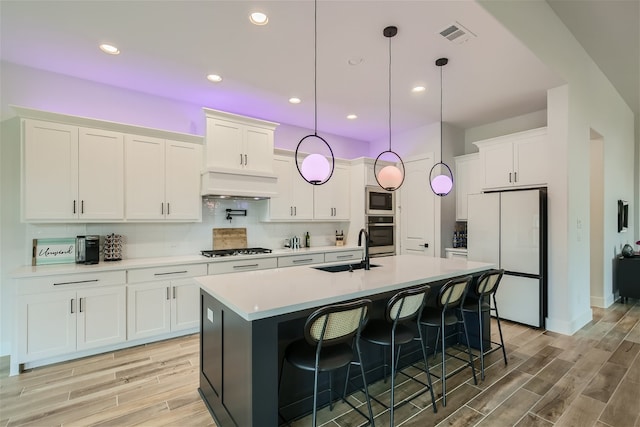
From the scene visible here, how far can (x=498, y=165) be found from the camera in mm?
4430

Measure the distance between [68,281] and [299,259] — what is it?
267 centimetres

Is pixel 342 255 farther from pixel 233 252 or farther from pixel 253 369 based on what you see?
pixel 253 369

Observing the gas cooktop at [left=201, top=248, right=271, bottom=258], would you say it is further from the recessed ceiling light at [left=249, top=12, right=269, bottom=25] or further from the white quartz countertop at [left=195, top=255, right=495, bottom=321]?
the recessed ceiling light at [left=249, top=12, right=269, bottom=25]

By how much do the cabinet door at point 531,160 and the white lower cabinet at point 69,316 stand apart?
5070 millimetres

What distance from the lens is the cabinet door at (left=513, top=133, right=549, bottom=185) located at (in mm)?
3941

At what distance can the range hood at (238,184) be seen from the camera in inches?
154

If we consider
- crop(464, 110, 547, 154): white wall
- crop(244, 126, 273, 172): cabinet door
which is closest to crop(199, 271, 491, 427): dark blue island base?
crop(244, 126, 273, 172): cabinet door

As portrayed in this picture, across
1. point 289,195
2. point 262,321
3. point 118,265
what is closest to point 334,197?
point 289,195

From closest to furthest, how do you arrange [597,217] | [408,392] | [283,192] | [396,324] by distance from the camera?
1. [396,324]
2. [408,392]
3. [597,217]
4. [283,192]

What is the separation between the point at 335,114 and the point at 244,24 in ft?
7.75

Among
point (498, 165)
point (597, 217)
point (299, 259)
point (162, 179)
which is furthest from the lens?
point (597, 217)

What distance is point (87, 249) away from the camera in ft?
10.8

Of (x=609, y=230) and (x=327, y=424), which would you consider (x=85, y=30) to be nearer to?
(x=327, y=424)

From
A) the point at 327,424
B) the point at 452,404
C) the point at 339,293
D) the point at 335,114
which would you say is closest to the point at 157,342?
the point at 327,424
